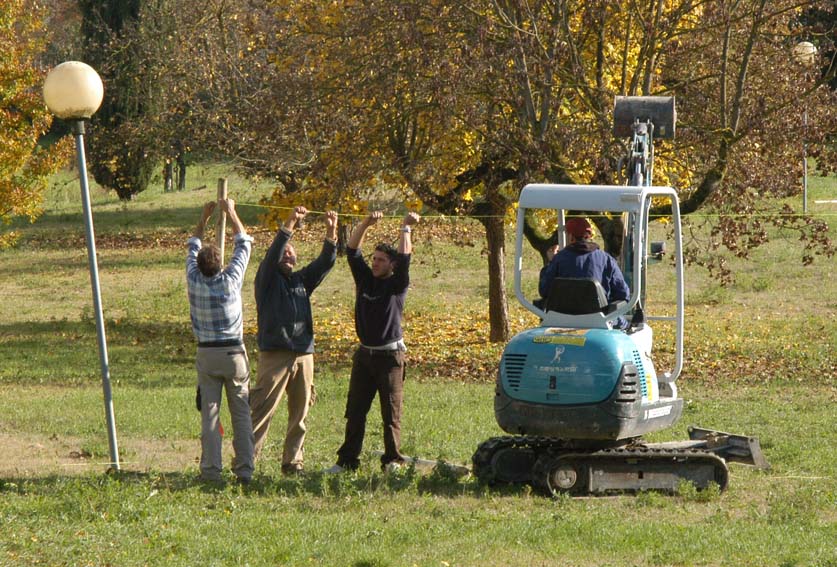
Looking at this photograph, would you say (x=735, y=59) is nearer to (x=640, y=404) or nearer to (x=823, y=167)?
(x=823, y=167)

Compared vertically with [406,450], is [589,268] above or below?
above

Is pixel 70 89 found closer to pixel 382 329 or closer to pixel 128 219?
pixel 382 329

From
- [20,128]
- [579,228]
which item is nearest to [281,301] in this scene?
[579,228]

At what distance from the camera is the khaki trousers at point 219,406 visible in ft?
32.0

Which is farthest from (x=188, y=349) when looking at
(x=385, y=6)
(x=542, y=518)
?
(x=542, y=518)

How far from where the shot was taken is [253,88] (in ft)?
94.1

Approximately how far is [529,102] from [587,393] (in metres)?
10.1

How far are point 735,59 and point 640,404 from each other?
11.4 meters

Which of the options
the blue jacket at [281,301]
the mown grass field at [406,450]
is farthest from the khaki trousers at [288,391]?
the mown grass field at [406,450]

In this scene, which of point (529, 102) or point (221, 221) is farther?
point (529, 102)

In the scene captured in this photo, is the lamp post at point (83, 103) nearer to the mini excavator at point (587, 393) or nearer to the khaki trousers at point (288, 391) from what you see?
the khaki trousers at point (288, 391)

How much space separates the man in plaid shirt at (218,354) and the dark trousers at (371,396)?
106cm

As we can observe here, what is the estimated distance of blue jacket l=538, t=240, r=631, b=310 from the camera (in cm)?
980

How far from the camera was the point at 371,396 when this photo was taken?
10.6m
